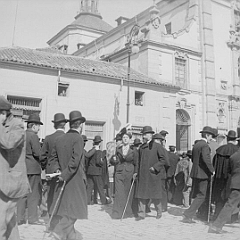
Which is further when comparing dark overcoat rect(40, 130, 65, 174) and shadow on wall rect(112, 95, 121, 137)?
shadow on wall rect(112, 95, 121, 137)

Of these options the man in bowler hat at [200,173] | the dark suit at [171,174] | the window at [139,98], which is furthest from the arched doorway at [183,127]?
the man in bowler hat at [200,173]

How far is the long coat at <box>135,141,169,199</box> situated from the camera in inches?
306

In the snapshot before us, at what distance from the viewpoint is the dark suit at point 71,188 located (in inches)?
205

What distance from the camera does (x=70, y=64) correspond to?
2081 cm

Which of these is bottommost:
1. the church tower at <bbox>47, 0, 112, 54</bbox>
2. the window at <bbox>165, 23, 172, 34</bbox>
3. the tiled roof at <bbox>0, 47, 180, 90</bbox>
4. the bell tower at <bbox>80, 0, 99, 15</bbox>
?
Answer: the tiled roof at <bbox>0, 47, 180, 90</bbox>

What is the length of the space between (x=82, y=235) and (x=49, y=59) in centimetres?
1637

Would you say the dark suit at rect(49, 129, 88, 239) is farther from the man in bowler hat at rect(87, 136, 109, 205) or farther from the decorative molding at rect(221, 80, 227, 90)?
the decorative molding at rect(221, 80, 227, 90)

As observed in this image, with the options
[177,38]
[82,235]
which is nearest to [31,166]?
[82,235]

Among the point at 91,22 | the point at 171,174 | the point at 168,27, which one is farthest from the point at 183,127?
the point at 91,22

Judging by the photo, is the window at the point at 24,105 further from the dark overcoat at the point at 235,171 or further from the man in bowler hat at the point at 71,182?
the dark overcoat at the point at 235,171

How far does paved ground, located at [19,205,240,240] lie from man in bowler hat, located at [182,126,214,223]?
0.34 meters

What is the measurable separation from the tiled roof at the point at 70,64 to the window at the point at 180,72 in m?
3.01

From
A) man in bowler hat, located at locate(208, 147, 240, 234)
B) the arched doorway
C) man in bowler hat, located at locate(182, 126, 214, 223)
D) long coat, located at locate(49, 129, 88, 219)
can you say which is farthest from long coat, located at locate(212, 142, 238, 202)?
the arched doorway

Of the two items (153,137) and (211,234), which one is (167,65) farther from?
(211,234)
